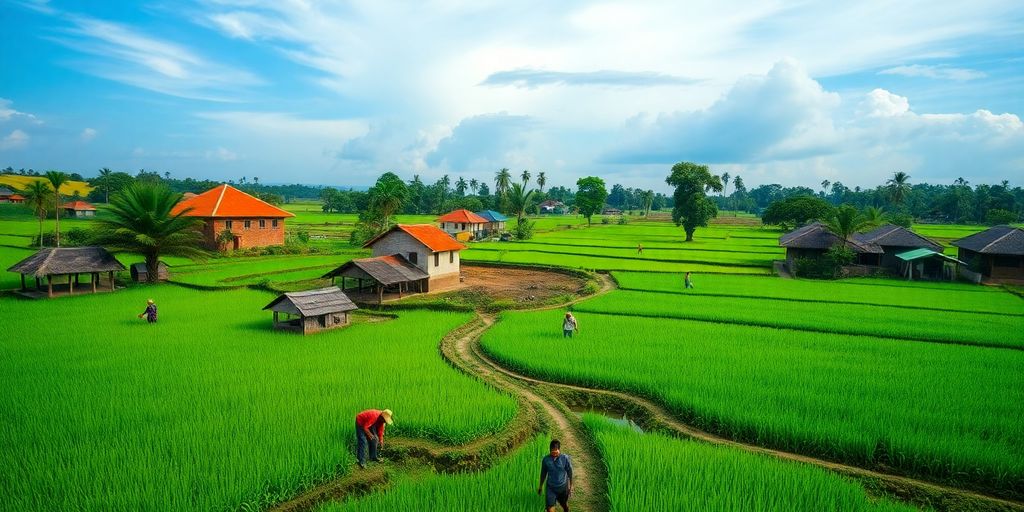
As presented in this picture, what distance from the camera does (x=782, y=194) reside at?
172 metres

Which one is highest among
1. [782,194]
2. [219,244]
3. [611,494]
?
[782,194]

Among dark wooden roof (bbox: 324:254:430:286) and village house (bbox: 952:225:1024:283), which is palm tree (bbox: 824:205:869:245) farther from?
dark wooden roof (bbox: 324:254:430:286)

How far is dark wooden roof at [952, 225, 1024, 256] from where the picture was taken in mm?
28781

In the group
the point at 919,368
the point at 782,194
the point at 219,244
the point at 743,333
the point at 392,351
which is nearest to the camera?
the point at 919,368

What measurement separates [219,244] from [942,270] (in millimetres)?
45901

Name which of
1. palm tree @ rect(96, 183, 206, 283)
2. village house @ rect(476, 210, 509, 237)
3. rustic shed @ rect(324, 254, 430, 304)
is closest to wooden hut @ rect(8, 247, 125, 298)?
palm tree @ rect(96, 183, 206, 283)

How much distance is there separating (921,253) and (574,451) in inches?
1248

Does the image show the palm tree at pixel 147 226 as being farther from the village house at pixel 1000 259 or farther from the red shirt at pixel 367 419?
the village house at pixel 1000 259

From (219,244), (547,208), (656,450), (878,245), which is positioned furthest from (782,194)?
(656,450)

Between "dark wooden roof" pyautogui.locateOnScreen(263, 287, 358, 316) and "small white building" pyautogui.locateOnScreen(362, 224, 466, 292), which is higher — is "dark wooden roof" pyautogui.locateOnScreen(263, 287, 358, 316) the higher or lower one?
the lower one

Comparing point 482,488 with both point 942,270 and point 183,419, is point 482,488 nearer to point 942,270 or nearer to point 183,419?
point 183,419

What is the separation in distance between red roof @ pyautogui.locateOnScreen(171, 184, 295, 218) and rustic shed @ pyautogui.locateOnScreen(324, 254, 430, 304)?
15168mm

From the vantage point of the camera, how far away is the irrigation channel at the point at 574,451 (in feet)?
25.9

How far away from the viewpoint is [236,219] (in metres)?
37.1
